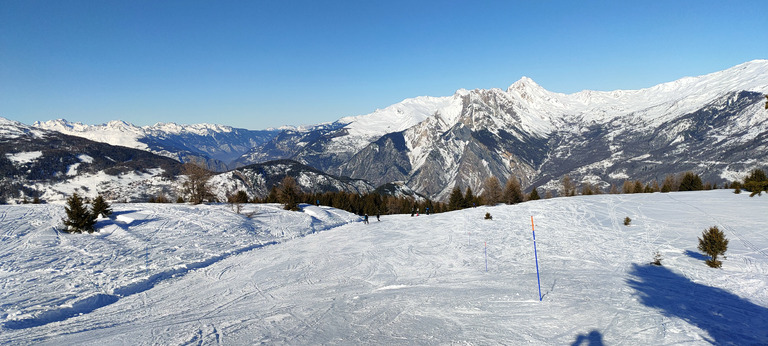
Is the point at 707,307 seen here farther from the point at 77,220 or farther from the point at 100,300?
the point at 77,220

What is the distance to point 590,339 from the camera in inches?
360

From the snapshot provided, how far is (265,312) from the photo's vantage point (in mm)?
11594

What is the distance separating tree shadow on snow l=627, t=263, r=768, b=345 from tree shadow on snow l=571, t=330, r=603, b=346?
2.67 meters

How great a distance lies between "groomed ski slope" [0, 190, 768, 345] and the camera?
979cm

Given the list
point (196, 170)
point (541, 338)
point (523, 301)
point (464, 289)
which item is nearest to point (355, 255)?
point (464, 289)

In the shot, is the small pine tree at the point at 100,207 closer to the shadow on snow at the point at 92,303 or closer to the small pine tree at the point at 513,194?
the shadow on snow at the point at 92,303

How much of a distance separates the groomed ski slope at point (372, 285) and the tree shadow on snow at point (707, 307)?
0.22 feet

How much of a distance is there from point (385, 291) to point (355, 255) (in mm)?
7408

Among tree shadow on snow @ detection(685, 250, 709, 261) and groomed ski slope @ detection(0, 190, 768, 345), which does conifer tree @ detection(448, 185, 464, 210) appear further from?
tree shadow on snow @ detection(685, 250, 709, 261)

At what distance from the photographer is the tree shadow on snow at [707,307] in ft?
30.3

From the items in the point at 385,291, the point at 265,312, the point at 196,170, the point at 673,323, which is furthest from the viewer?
the point at 196,170

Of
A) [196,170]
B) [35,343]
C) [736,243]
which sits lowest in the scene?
[736,243]

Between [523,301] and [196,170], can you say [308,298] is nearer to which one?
[523,301]

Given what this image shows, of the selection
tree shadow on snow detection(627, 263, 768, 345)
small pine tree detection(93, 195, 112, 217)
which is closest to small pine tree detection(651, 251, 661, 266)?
tree shadow on snow detection(627, 263, 768, 345)
